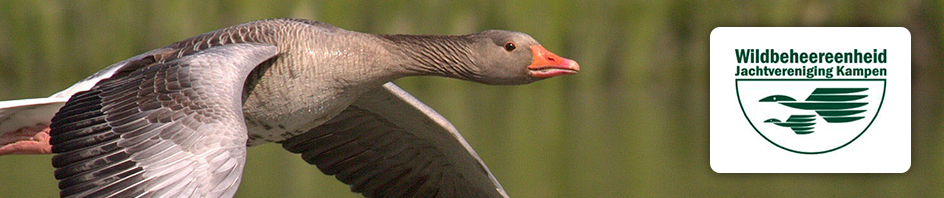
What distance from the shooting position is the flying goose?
4.07m

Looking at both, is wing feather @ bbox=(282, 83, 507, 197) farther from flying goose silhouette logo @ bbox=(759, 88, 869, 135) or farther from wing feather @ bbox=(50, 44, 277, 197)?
flying goose silhouette logo @ bbox=(759, 88, 869, 135)

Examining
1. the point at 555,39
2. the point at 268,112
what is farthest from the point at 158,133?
the point at 555,39

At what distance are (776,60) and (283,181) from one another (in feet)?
13.7

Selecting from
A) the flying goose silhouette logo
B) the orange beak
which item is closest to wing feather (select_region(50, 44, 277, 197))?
the orange beak

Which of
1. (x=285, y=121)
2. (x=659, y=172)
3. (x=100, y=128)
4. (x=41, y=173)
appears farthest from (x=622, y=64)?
(x=100, y=128)

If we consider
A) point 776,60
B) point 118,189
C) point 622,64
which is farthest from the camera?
point 622,64

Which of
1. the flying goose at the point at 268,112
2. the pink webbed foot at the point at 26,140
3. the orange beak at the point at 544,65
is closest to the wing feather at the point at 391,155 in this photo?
the flying goose at the point at 268,112

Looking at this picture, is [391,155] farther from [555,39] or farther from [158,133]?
[555,39]

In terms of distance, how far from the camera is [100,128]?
425 cm

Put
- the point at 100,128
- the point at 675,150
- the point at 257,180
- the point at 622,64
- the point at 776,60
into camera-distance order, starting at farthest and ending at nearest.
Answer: the point at 622,64
the point at 776,60
the point at 675,150
the point at 257,180
the point at 100,128

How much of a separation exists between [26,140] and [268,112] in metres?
1.09

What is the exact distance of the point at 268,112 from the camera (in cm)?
495

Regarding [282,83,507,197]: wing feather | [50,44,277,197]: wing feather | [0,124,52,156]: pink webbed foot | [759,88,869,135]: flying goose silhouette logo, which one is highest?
[50,44,277,197]: wing feather

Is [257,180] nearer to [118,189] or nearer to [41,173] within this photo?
[41,173]
